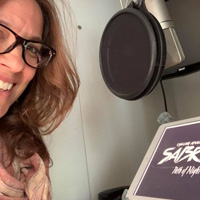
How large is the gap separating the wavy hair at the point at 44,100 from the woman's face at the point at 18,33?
0.25ft

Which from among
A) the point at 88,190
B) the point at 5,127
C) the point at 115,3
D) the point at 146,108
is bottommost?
the point at 88,190

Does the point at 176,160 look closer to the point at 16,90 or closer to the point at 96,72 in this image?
the point at 16,90

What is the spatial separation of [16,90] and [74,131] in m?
0.34

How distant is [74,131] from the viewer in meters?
1.08

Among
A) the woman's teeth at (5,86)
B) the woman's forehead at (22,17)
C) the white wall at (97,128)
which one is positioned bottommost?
the white wall at (97,128)

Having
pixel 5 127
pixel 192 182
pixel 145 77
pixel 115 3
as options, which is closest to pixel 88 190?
pixel 5 127

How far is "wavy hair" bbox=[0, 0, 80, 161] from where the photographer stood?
34.8 inches

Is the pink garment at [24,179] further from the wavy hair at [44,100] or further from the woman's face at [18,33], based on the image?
the woman's face at [18,33]

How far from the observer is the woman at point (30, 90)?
0.72 meters

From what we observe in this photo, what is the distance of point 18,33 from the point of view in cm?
73

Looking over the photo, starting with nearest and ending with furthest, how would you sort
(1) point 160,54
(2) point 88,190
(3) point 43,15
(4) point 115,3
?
1. (1) point 160,54
2. (3) point 43,15
3. (2) point 88,190
4. (4) point 115,3

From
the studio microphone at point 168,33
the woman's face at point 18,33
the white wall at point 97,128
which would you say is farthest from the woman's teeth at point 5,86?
the studio microphone at point 168,33

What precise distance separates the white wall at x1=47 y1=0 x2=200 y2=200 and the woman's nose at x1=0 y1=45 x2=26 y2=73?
0.37 metres

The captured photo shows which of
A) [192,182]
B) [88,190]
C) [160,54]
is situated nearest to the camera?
[192,182]
